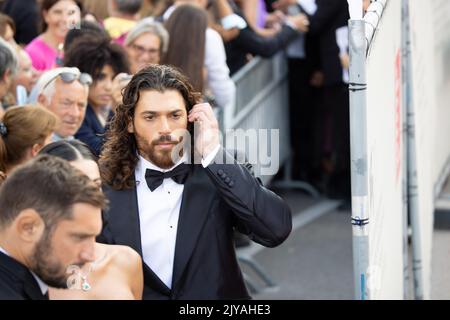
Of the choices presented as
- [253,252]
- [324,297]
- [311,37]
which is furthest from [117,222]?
Answer: [311,37]

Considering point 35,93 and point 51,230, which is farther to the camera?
point 35,93

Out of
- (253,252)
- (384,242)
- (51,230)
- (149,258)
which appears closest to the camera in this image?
(51,230)

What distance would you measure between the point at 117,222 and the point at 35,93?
207 centimetres

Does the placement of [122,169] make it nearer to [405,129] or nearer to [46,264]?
[46,264]

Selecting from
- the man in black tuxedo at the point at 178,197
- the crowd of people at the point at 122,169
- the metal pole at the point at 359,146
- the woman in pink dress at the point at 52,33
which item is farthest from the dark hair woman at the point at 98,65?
the metal pole at the point at 359,146

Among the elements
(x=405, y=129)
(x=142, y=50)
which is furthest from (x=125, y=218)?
(x=142, y=50)

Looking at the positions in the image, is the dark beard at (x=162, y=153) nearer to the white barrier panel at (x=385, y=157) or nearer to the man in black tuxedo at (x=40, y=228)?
the white barrier panel at (x=385, y=157)

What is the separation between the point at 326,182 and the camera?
10883 mm

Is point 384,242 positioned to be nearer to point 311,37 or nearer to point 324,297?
point 324,297

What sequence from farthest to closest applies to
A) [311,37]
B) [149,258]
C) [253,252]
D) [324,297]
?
1. [311,37]
2. [253,252]
3. [324,297]
4. [149,258]

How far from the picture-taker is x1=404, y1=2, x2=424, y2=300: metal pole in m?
6.08

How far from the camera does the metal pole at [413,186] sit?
20.0 ft

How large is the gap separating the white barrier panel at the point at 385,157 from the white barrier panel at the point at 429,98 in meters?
0.74

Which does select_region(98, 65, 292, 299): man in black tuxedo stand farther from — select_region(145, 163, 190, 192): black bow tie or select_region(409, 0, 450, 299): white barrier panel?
select_region(409, 0, 450, 299): white barrier panel
